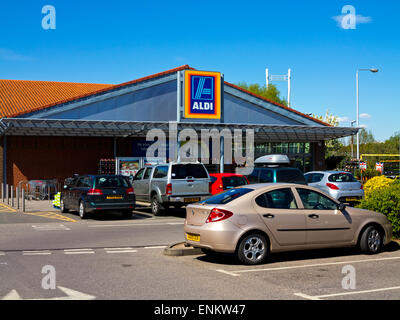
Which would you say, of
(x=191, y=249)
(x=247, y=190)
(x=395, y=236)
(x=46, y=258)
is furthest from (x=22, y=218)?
(x=395, y=236)

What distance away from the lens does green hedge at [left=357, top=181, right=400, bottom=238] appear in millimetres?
12109

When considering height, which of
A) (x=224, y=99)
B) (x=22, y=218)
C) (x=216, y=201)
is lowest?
(x=22, y=218)

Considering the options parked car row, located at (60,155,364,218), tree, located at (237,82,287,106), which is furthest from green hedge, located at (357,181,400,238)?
tree, located at (237,82,287,106)

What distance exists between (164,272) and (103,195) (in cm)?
947

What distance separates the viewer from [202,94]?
2981cm

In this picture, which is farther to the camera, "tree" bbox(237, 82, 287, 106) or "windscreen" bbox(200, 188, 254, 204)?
"tree" bbox(237, 82, 287, 106)

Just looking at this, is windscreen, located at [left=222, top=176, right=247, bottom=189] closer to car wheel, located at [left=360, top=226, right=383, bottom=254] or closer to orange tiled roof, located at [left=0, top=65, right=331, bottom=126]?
car wheel, located at [left=360, top=226, right=383, bottom=254]

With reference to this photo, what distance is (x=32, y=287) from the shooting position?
745cm

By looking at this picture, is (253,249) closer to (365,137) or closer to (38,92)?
(38,92)

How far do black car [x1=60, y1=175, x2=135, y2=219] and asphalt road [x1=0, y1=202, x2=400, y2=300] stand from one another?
4189mm

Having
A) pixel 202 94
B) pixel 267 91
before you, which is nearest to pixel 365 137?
pixel 267 91

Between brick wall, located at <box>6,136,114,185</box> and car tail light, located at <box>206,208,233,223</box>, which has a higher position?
brick wall, located at <box>6,136,114,185</box>
